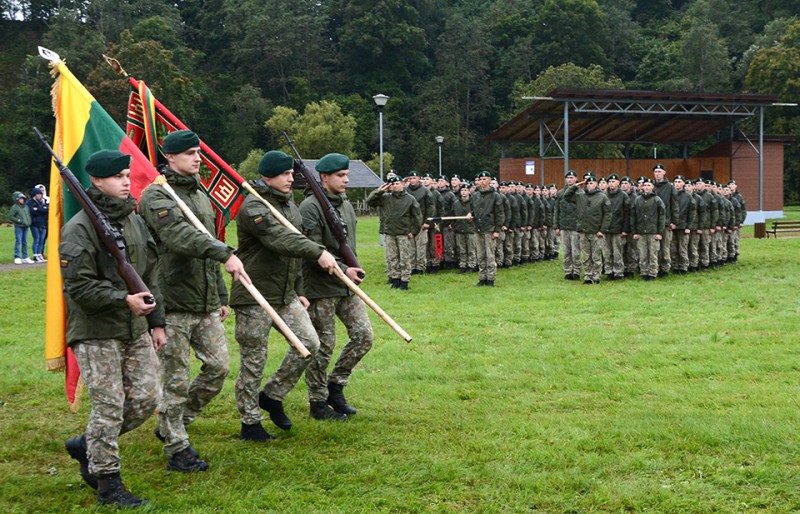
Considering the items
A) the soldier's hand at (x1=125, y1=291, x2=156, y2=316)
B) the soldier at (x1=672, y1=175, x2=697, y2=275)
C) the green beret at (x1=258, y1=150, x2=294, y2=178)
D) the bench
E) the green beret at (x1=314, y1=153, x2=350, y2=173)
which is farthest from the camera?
the bench

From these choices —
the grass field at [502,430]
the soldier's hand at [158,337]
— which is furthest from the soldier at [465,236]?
the soldier's hand at [158,337]

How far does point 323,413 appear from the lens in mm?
7312

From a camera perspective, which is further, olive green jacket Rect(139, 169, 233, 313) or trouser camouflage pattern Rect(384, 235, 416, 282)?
trouser camouflage pattern Rect(384, 235, 416, 282)

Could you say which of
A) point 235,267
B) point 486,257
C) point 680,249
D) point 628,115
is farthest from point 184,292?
point 628,115

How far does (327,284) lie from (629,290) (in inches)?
400

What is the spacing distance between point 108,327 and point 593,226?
44.9 feet

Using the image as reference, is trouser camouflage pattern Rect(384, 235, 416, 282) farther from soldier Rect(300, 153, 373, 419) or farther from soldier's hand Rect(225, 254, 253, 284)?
soldier's hand Rect(225, 254, 253, 284)

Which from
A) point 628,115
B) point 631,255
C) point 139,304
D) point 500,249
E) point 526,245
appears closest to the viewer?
point 139,304

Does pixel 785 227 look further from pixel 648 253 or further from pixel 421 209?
pixel 421 209

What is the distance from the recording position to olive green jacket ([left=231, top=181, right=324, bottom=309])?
21.2 feet

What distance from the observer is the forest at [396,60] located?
61.0m

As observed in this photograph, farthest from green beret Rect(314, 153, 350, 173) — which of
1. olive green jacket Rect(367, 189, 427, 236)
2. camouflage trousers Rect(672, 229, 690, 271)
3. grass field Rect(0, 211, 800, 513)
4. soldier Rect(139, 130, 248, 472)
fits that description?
camouflage trousers Rect(672, 229, 690, 271)

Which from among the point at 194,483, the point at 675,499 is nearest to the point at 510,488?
the point at 675,499

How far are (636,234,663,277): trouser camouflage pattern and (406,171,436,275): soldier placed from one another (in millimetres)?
4834
